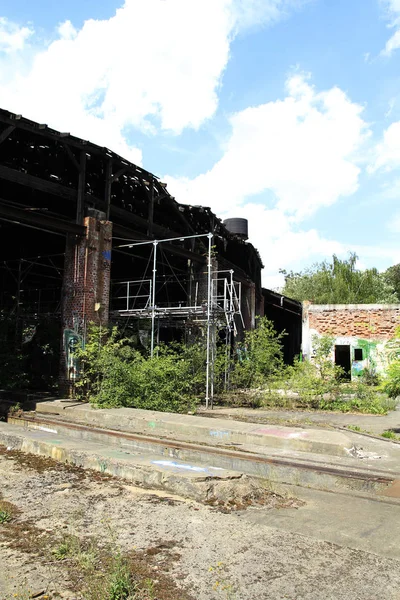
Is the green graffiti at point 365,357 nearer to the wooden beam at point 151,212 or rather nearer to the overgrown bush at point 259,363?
the overgrown bush at point 259,363

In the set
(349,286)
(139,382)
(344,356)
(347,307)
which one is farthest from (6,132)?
(349,286)

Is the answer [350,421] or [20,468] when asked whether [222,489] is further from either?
[350,421]

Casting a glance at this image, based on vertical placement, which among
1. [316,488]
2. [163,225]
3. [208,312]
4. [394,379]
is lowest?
[316,488]

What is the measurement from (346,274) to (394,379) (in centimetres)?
3339

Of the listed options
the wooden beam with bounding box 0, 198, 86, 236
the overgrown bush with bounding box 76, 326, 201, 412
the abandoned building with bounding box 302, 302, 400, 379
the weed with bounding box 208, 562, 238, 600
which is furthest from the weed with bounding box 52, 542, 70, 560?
the abandoned building with bounding box 302, 302, 400, 379

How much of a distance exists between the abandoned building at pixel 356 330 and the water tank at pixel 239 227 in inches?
212

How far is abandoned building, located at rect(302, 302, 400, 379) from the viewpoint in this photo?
83.0ft

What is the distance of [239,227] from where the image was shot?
2839cm

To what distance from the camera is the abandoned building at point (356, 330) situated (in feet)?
83.0

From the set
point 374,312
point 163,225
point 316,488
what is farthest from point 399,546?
point 374,312

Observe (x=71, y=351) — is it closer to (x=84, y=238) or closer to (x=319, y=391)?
(x=84, y=238)

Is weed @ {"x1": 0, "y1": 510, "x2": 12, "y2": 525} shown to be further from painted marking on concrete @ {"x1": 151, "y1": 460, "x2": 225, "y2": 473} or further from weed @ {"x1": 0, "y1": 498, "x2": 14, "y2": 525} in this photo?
painted marking on concrete @ {"x1": 151, "y1": 460, "x2": 225, "y2": 473}

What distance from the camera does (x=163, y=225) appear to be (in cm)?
2189

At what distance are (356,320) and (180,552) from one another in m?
23.5
